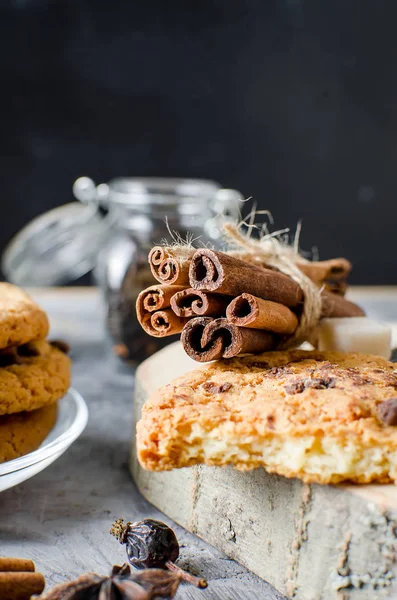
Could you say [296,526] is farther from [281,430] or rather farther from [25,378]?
[25,378]

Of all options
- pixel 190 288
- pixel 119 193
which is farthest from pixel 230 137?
pixel 190 288

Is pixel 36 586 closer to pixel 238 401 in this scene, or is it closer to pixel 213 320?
pixel 238 401

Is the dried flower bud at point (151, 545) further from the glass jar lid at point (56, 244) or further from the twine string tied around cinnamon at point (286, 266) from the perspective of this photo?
the glass jar lid at point (56, 244)

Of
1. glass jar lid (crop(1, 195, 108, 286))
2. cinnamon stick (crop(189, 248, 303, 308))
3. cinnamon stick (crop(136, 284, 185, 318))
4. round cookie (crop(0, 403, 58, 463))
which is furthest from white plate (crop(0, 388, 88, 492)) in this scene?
glass jar lid (crop(1, 195, 108, 286))

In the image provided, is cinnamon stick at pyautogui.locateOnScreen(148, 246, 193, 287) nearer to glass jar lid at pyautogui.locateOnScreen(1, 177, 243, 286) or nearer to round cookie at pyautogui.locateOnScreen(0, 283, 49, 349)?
round cookie at pyautogui.locateOnScreen(0, 283, 49, 349)

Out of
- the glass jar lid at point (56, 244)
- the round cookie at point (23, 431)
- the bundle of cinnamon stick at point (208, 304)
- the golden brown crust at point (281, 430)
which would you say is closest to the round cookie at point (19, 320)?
the round cookie at point (23, 431)

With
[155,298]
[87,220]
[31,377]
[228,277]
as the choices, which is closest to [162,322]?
[155,298]
